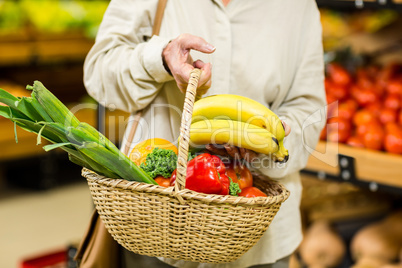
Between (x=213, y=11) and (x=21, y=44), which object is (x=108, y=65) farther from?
(x=21, y=44)

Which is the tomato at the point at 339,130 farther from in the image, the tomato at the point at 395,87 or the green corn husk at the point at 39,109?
the green corn husk at the point at 39,109

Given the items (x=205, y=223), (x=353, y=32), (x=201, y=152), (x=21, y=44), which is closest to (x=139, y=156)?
(x=201, y=152)

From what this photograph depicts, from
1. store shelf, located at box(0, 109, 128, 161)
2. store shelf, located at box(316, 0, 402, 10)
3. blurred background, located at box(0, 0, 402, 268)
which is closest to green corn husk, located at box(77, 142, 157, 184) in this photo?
blurred background, located at box(0, 0, 402, 268)

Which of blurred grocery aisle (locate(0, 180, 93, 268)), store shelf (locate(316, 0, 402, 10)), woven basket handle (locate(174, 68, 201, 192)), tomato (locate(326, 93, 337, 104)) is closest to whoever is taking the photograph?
woven basket handle (locate(174, 68, 201, 192))

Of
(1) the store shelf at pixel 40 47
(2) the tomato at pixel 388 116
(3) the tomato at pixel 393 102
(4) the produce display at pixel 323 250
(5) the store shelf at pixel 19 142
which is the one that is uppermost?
(1) the store shelf at pixel 40 47

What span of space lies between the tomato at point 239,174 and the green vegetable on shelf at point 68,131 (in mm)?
191

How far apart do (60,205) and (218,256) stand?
2997 millimetres

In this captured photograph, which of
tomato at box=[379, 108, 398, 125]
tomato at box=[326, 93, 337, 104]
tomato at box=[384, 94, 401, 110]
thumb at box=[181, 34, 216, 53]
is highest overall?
thumb at box=[181, 34, 216, 53]

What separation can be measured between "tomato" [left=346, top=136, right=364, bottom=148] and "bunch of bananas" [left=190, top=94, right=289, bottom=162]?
1157 millimetres

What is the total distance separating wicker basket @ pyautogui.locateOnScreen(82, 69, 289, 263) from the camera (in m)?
0.95

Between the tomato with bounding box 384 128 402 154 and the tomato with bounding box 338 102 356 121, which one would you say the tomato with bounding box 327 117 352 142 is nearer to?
the tomato with bounding box 338 102 356 121

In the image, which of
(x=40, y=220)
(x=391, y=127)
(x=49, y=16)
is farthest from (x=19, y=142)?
(x=391, y=127)

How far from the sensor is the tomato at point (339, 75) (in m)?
2.56

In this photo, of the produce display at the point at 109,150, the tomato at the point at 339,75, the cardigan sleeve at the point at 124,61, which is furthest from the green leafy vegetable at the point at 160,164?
the tomato at the point at 339,75
